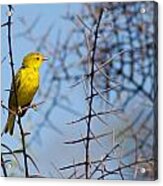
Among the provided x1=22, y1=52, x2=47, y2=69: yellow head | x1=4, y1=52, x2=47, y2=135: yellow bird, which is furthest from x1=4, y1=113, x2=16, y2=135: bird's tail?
x1=22, y1=52, x2=47, y2=69: yellow head

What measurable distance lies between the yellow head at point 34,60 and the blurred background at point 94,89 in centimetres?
2

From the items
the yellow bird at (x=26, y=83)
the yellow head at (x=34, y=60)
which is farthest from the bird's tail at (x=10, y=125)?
the yellow head at (x=34, y=60)

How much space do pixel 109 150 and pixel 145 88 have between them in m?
0.22

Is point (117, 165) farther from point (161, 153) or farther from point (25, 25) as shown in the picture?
point (25, 25)

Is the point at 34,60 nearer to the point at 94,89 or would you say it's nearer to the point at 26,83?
the point at 26,83

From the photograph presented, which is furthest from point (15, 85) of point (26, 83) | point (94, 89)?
point (94, 89)

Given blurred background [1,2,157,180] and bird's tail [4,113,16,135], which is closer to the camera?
blurred background [1,2,157,180]

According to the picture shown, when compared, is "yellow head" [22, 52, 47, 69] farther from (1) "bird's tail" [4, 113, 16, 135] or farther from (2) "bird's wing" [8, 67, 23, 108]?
(1) "bird's tail" [4, 113, 16, 135]

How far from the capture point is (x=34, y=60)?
72.2 inches

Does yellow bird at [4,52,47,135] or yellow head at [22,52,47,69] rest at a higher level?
yellow head at [22,52,47,69]

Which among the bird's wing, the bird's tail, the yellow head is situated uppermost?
the yellow head

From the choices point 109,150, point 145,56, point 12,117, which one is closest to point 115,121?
point 109,150

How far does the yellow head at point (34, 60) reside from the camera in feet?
5.98

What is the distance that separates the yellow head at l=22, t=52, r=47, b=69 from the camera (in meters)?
1.82
